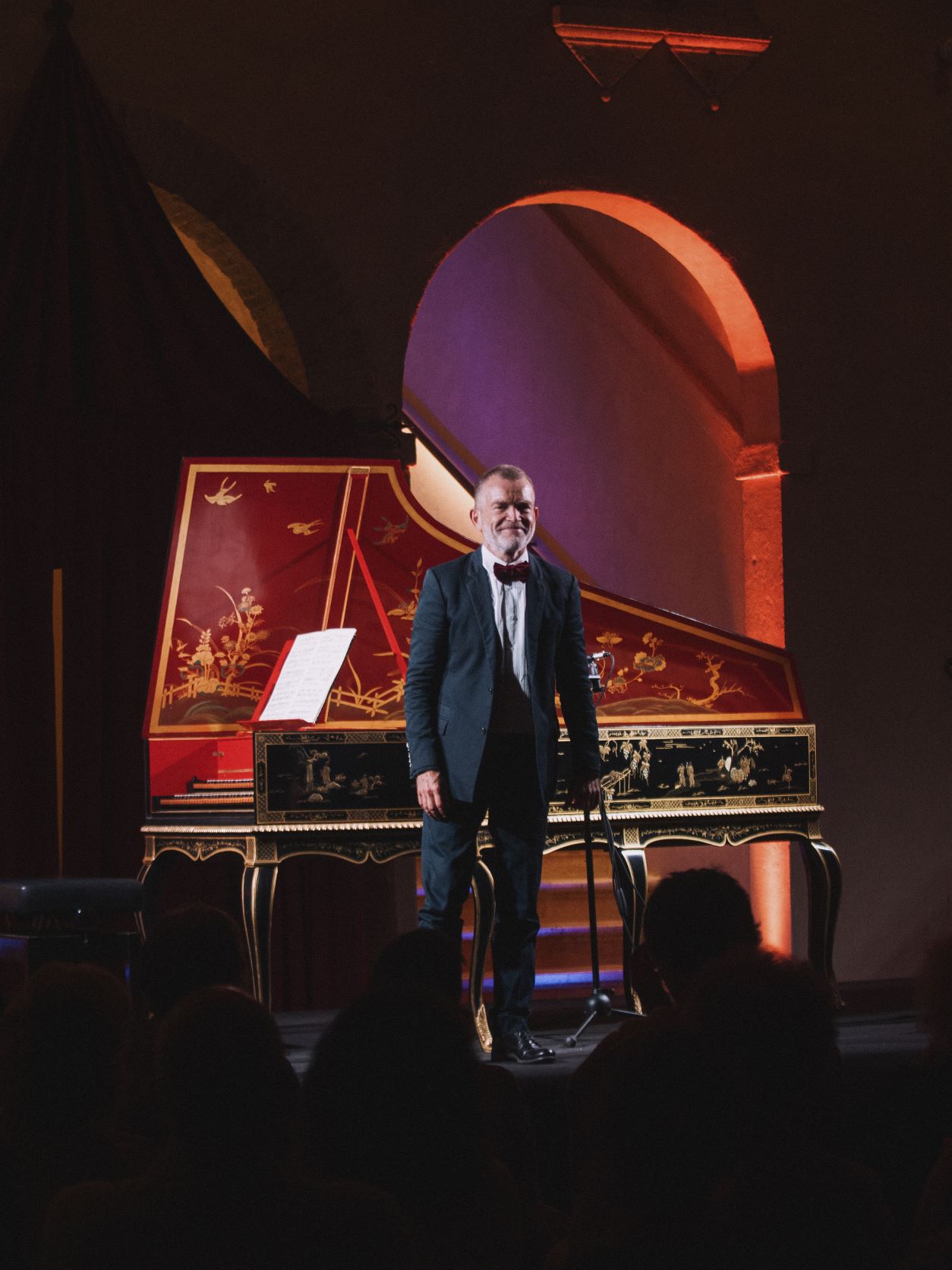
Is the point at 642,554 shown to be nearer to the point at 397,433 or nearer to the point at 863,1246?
the point at 397,433

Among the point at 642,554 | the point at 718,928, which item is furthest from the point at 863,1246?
the point at 642,554

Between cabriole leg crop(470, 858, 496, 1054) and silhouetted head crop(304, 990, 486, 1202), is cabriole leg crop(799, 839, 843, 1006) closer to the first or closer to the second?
cabriole leg crop(470, 858, 496, 1054)

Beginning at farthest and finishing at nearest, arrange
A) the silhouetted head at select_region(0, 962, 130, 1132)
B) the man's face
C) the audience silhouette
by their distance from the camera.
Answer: the man's face → the silhouetted head at select_region(0, 962, 130, 1132) → the audience silhouette

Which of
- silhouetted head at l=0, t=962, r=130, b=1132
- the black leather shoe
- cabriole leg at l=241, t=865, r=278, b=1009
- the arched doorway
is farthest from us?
the arched doorway

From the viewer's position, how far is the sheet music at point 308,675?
422cm

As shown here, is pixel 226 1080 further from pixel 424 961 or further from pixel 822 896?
pixel 822 896

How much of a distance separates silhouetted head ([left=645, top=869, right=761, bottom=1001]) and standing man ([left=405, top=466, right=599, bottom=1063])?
1.17 metres

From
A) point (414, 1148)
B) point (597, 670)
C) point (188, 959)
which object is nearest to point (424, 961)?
point (188, 959)

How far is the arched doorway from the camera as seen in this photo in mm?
7836

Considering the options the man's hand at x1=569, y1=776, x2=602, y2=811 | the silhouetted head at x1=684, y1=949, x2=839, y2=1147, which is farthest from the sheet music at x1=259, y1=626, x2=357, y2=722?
the silhouetted head at x1=684, y1=949, x2=839, y2=1147

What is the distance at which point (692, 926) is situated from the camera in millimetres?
2463

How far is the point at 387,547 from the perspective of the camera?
15.3 ft

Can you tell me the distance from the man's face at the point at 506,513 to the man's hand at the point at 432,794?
0.55 metres

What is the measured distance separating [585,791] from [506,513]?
687 millimetres
